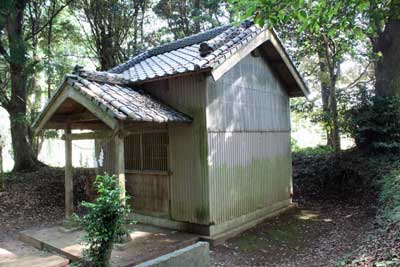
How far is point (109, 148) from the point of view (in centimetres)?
838

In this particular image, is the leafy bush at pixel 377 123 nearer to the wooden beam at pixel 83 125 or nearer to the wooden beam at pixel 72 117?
the wooden beam at pixel 83 125

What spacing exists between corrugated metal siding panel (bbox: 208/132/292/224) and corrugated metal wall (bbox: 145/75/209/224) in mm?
191

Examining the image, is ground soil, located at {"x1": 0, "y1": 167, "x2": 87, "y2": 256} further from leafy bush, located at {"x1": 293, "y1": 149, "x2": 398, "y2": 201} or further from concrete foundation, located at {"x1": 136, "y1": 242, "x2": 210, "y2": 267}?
leafy bush, located at {"x1": 293, "y1": 149, "x2": 398, "y2": 201}

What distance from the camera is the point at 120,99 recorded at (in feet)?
20.4

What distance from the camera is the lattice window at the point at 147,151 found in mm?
7500

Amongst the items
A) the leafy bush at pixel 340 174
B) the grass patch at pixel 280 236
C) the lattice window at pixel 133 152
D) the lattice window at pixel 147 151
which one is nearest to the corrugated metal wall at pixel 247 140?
the grass patch at pixel 280 236

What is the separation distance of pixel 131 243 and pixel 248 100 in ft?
14.3

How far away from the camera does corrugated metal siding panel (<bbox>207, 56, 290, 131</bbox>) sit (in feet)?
23.6

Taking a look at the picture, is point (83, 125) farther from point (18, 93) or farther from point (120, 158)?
point (18, 93)

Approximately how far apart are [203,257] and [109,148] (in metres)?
4.83

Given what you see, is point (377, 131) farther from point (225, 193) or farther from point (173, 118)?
point (173, 118)

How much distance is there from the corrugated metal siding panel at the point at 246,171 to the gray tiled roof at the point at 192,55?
5.10ft

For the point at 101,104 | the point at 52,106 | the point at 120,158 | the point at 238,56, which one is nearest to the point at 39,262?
the point at 120,158

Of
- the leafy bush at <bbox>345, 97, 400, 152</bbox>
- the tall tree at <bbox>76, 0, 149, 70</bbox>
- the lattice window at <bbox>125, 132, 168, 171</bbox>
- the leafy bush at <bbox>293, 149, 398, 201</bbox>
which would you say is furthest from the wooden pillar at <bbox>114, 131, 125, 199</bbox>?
the tall tree at <bbox>76, 0, 149, 70</bbox>
